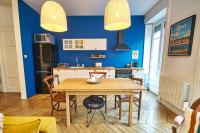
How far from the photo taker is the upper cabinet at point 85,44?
13.7 feet

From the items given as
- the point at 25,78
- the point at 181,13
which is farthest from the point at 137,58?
the point at 25,78

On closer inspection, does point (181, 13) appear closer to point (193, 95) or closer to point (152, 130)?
point (193, 95)

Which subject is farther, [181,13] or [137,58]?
[137,58]

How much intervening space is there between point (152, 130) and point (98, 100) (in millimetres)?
1077

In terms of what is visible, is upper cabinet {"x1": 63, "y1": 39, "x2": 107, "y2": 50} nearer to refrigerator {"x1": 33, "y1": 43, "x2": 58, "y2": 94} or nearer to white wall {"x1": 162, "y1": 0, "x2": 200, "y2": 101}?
refrigerator {"x1": 33, "y1": 43, "x2": 58, "y2": 94}

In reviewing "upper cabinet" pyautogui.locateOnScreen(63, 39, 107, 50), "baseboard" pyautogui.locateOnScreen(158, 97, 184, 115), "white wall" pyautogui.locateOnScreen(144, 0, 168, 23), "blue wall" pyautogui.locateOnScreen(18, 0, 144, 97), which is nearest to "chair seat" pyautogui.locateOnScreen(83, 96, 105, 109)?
"baseboard" pyautogui.locateOnScreen(158, 97, 184, 115)

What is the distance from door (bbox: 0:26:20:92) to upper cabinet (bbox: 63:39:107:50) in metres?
1.64

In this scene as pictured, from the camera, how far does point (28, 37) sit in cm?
337

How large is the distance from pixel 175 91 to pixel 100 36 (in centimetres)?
308

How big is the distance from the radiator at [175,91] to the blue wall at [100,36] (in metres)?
1.71

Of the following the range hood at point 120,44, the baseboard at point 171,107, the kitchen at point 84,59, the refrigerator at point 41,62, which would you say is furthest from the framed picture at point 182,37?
the refrigerator at point 41,62

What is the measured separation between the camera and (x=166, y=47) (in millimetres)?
2879

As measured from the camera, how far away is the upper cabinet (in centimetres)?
416

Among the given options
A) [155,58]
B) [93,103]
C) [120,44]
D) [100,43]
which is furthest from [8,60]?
[155,58]
